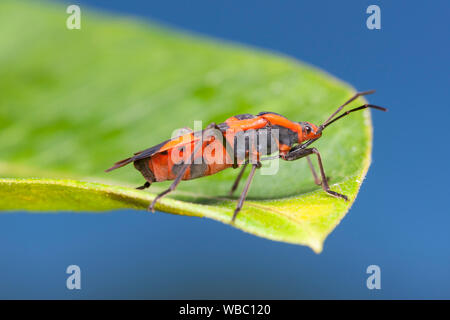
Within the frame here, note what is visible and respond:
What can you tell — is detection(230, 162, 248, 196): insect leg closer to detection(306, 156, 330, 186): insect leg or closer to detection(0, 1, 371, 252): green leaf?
detection(0, 1, 371, 252): green leaf

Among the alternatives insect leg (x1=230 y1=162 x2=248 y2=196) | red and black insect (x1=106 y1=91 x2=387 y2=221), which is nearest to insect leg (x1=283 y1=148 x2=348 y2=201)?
red and black insect (x1=106 y1=91 x2=387 y2=221)

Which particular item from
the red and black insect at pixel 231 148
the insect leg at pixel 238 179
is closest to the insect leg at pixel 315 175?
the red and black insect at pixel 231 148

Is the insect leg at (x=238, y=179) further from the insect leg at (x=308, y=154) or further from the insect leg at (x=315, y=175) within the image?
the insect leg at (x=315, y=175)

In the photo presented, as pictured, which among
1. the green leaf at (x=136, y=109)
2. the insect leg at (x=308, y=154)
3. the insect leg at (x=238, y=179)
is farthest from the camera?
the insect leg at (x=238, y=179)

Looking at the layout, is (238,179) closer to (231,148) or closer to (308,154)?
(231,148)

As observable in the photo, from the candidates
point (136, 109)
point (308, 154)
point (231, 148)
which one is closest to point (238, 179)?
point (231, 148)

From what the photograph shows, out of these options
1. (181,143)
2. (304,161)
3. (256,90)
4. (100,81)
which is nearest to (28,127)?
(100,81)
